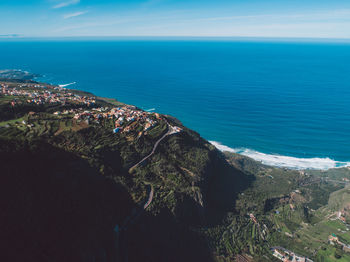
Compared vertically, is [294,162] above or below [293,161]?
below

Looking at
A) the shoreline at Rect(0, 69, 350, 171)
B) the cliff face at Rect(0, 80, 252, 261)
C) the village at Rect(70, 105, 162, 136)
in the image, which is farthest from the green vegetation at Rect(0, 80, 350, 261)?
the shoreline at Rect(0, 69, 350, 171)

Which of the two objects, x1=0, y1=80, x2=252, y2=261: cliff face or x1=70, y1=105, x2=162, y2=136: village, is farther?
x1=70, y1=105, x2=162, y2=136: village

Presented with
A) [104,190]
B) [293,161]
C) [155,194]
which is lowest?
[293,161]

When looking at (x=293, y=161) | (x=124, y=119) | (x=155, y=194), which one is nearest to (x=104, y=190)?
(x=155, y=194)

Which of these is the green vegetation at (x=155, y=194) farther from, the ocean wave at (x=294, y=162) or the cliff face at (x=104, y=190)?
the ocean wave at (x=294, y=162)

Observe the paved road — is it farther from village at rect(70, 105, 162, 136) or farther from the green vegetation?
village at rect(70, 105, 162, 136)

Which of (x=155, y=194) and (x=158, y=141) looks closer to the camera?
(x=155, y=194)

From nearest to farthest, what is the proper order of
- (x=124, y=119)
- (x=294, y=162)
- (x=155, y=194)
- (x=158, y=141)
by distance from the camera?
(x=155, y=194) < (x=158, y=141) < (x=124, y=119) < (x=294, y=162)

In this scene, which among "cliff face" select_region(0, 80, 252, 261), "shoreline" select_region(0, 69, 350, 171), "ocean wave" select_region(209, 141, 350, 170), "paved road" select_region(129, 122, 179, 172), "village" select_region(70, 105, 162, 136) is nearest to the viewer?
"cliff face" select_region(0, 80, 252, 261)

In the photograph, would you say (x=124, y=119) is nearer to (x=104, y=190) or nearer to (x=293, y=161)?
(x=104, y=190)

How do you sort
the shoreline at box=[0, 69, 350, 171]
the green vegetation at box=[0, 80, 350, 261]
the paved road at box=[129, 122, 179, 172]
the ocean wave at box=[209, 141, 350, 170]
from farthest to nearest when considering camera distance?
the ocean wave at box=[209, 141, 350, 170]
the shoreline at box=[0, 69, 350, 171]
the paved road at box=[129, 122, 179, 172]
the green vegetation at box=[0, 80, 350, 261]

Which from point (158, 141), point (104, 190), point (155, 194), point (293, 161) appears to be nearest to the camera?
point (104, 190)
